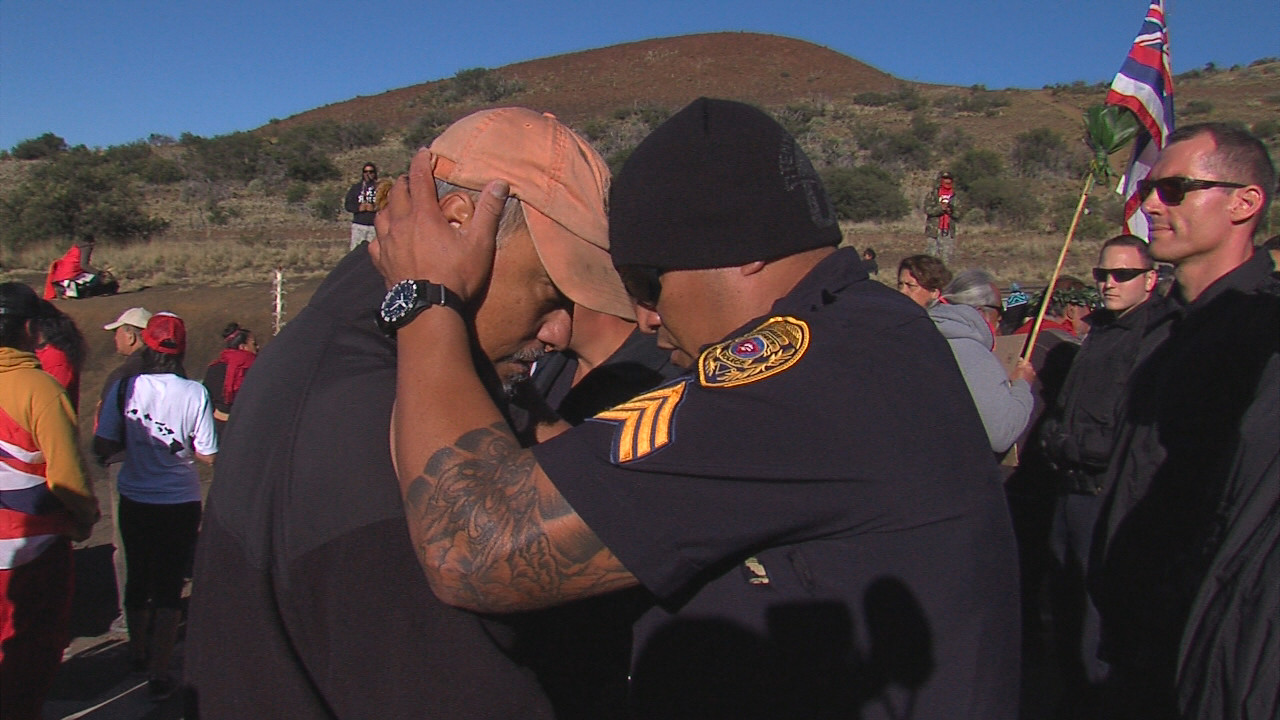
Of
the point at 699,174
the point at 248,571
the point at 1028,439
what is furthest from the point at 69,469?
Answer: the point at 1028,439

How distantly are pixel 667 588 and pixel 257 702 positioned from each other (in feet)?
2.09

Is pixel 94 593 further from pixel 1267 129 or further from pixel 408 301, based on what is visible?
pixel 1267 129

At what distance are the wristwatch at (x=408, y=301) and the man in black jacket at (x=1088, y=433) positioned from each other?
3.77 metres

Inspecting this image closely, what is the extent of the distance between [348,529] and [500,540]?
0.23 m

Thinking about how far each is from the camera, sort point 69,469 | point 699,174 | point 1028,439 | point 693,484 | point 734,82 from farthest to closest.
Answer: point 734,82
point 1028,439
point 69,469
point 699,174
point 693,484

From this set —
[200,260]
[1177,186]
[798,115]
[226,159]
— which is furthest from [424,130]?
[1177,186]

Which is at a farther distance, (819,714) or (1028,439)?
(1028,439)

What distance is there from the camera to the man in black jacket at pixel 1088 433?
14.6ft

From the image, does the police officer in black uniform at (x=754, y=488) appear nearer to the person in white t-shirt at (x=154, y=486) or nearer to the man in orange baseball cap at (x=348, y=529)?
the man in orange baseball cap at (x=348, y=529)

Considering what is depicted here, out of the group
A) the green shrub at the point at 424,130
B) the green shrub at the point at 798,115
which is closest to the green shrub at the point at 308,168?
the green shrub at the point at 424,130

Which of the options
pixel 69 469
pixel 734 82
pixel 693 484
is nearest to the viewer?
pixel 693 484

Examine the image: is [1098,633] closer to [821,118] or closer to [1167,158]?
[1167,158]

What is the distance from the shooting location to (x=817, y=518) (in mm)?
1216

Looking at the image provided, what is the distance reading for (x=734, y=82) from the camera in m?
65.0
